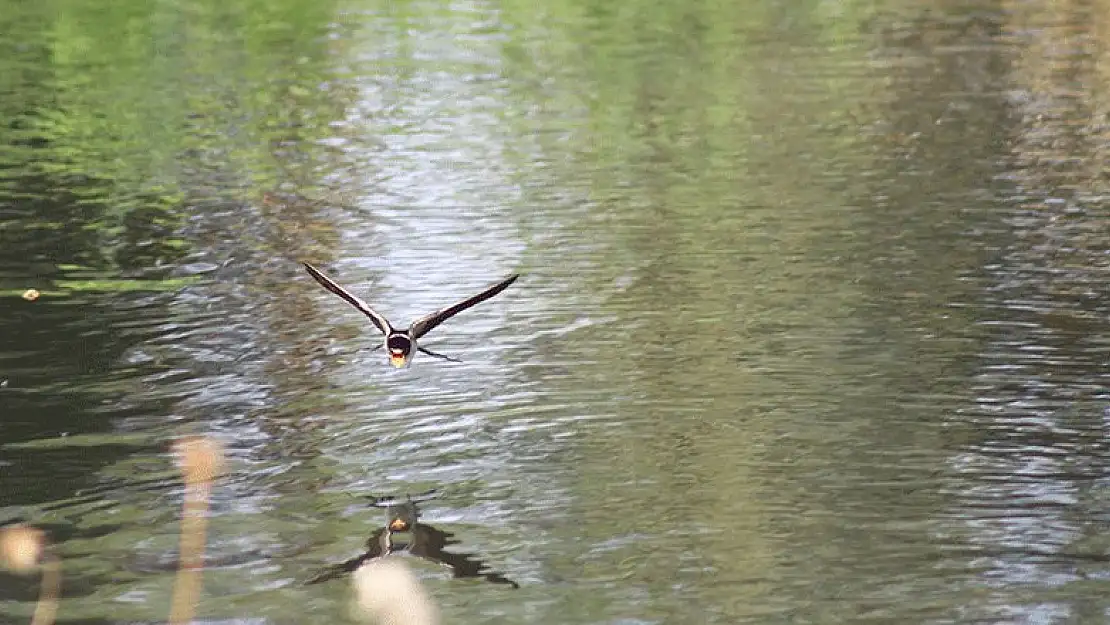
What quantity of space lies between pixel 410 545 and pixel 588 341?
3.56 m

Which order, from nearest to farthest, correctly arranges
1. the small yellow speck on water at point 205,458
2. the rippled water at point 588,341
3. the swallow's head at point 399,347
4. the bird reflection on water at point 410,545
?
the bird reflection on water at point 410,545
the rippled water at point 588,341
the swallow's head at point 399,347
the small yellow speck on water at point 205,458

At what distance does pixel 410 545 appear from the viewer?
8.17m

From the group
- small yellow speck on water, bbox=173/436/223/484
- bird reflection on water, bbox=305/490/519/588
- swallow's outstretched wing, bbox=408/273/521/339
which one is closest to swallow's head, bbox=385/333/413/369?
swallow's outstretched wing, bbox=408/273/521/339

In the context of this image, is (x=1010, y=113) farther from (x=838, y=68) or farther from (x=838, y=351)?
(x=838, y=351)

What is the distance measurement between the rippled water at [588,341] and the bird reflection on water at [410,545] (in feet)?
0.29

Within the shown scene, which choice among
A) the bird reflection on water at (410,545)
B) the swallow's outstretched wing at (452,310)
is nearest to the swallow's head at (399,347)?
the swallow's outstretched wing at (452,310)

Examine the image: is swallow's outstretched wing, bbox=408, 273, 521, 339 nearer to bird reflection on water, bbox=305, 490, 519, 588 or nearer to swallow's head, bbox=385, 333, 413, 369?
swallow's head, bbox=385, 333, 413, 369

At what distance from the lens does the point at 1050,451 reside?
30.6 ft

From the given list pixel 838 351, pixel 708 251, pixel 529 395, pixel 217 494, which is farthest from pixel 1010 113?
pixel 217 494

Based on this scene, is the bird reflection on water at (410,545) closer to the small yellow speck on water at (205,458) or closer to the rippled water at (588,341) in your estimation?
the rippled water at (588,341)

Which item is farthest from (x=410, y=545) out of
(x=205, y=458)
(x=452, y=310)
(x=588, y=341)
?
(x=588, y=341)

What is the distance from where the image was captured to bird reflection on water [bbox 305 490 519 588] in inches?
311

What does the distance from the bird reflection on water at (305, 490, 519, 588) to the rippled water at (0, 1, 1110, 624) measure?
0.09 metres

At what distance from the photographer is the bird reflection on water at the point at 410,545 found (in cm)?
790
